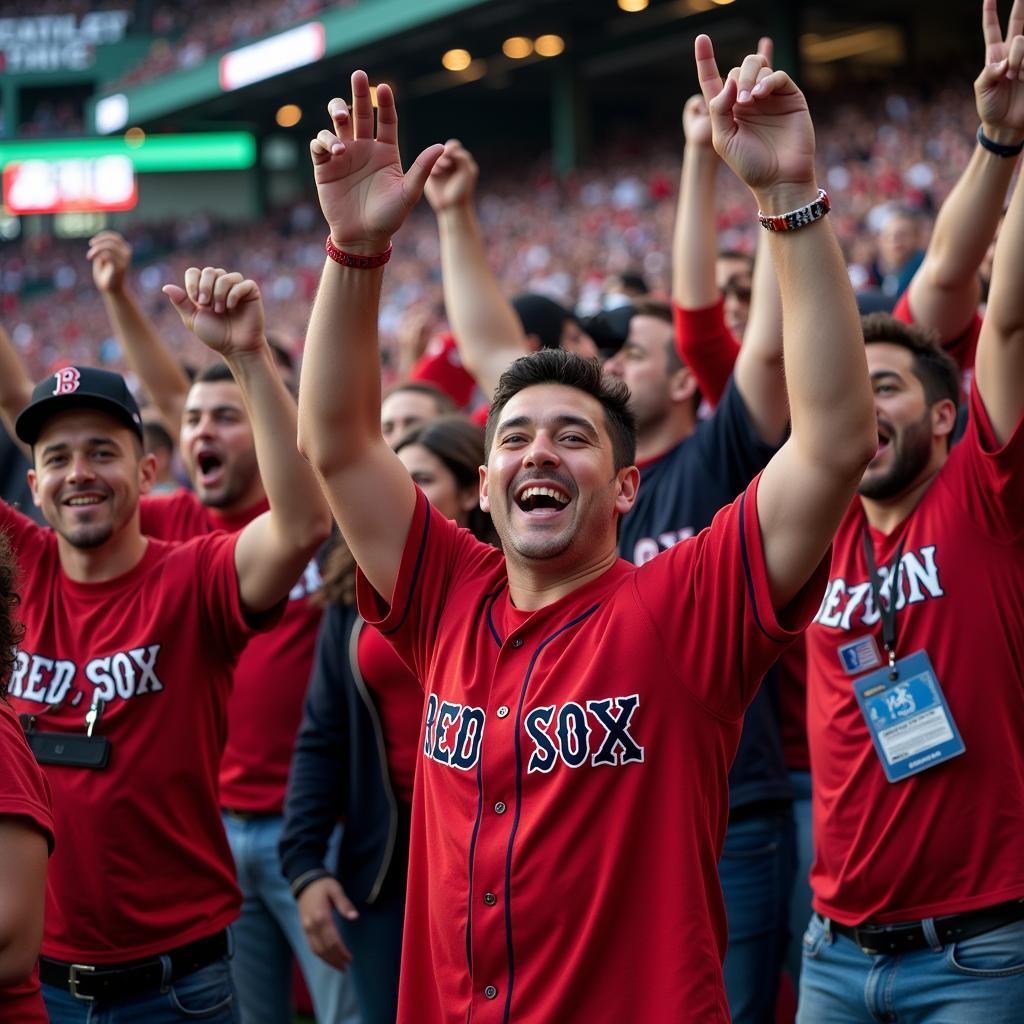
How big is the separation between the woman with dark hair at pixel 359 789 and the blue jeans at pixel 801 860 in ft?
3.55

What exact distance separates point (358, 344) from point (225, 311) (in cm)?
60

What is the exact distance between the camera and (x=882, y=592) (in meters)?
3.03

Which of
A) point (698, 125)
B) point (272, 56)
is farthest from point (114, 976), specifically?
point (272, 56)

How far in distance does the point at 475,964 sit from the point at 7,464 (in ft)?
12.8

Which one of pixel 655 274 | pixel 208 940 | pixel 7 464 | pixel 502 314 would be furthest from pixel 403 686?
pixel 655 274

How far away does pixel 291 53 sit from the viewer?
90.5ft

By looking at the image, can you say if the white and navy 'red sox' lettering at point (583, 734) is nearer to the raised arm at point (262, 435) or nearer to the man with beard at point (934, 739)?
the man with beard at point (934, 739)

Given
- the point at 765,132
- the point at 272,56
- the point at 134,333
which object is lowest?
the point at 765,132

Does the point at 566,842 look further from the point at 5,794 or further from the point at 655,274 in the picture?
the point at 655,274

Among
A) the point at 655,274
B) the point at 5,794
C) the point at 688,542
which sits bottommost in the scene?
the point at 5,794

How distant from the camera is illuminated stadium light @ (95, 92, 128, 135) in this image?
35.0 meters

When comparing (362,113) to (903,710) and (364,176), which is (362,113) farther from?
(903,710)

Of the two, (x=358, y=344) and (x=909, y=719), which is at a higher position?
(x=358, y=344)

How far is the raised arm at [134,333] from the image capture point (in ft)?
13.7
